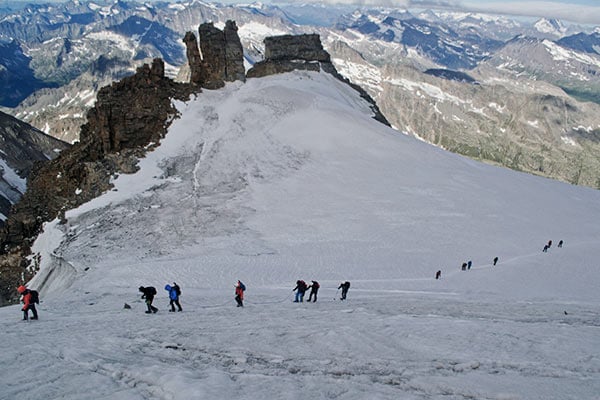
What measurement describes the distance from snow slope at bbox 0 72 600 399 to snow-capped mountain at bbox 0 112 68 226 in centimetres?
6036

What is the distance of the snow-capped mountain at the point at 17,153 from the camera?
4109 inches

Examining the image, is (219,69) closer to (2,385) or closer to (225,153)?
(225,153)

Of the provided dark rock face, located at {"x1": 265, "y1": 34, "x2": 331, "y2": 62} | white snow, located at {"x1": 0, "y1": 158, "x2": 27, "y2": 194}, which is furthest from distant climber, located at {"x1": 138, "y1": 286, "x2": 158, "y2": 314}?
white snow, located at {"x1": 0, "y1": 158, "x2": 27, "y2": 194}

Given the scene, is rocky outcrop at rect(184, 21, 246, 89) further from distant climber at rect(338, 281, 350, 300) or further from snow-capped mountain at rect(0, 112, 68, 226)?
distant climber at rect(338, 281, 350, 300)

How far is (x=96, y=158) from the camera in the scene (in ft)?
168

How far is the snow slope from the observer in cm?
1108

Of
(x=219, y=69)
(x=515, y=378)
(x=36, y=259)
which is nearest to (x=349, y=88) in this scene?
(x=219, y=69)

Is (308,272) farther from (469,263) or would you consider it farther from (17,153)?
(17,153)

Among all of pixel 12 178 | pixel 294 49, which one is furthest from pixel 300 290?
pixel 12 178

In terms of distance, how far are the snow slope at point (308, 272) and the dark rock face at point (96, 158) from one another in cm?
234

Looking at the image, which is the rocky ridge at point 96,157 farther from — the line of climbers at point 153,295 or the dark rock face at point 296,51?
the dark rock face at point 296,51

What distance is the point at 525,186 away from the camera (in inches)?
2088

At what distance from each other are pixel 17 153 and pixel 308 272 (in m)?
136

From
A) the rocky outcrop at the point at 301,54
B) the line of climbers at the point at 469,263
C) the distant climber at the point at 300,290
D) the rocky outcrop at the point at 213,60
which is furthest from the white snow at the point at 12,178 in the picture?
the line of climbers at the point at 469,263
